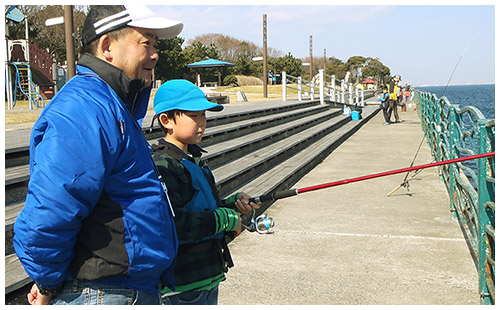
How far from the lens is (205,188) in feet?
7.68

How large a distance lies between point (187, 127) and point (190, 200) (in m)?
0.35

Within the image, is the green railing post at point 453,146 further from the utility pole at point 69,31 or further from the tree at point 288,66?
the tree at point 288,66

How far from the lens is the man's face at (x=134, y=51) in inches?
72.1

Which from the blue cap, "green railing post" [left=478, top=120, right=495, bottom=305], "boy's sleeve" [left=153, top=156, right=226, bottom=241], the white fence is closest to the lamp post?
the white fence

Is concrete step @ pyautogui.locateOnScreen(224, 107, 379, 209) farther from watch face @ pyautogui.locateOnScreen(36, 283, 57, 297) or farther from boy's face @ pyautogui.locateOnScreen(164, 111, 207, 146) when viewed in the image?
watch face @ pyautogui.locateOnScreen(36, 283, 57, 297)

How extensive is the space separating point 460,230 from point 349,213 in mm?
1358

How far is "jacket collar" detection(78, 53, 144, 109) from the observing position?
1.78 meters

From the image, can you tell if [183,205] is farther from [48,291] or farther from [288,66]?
[288,66]

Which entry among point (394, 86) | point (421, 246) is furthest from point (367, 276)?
point (394, 86)

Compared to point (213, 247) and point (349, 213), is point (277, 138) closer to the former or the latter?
point (349, 213)

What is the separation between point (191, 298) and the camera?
7.64 ft

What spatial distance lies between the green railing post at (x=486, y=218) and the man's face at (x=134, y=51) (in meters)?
2.59

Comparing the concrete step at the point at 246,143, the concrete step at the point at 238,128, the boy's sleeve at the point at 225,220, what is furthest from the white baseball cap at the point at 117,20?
the concrete step at the point at 238,128

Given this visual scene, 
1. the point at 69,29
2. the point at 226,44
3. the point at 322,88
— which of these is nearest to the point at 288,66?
the point at 226,44
